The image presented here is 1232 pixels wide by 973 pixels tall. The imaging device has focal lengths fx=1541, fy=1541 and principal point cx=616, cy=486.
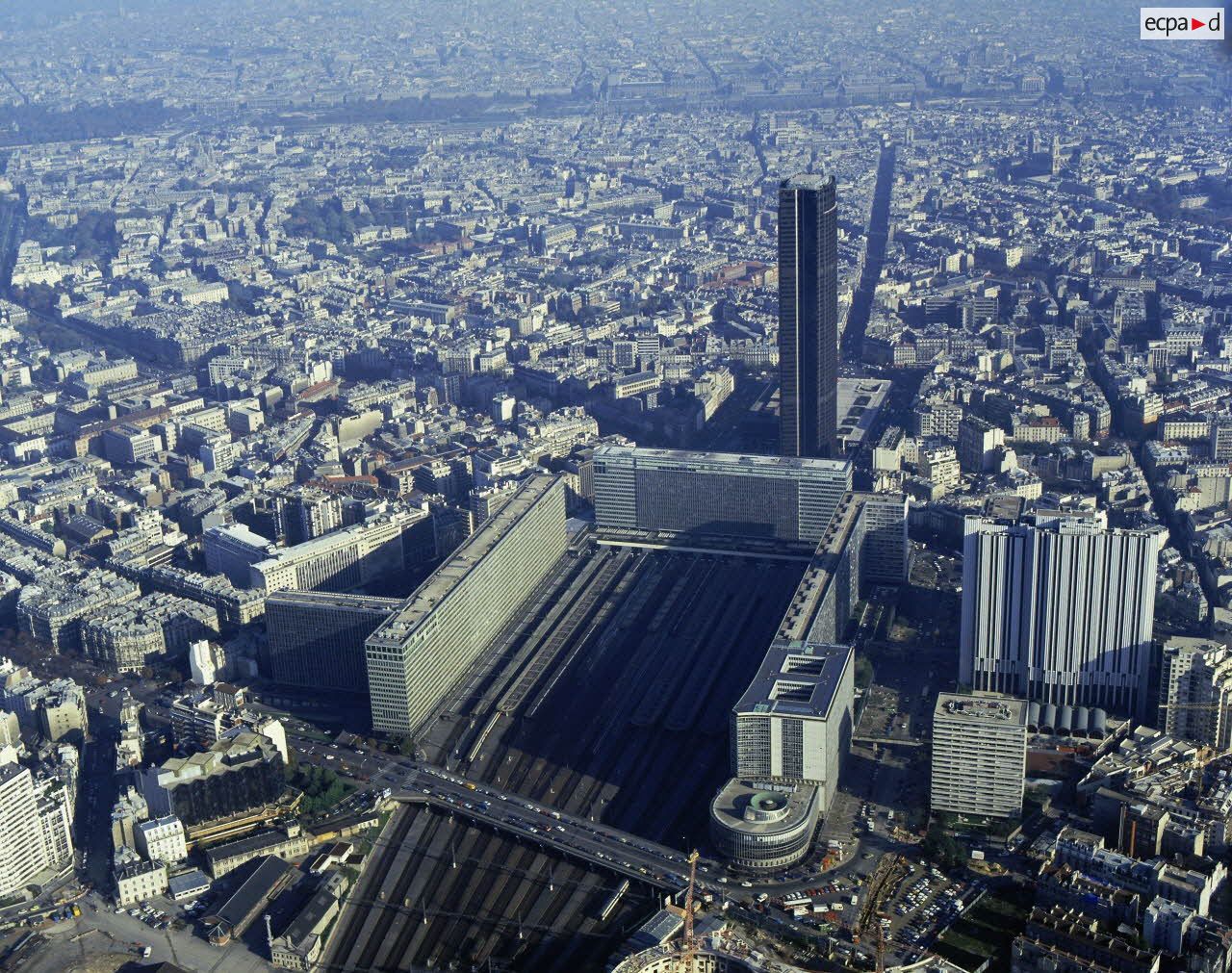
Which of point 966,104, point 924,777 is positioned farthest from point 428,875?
point 966,104

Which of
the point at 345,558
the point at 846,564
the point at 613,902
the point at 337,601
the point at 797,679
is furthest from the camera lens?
the point at 345,558

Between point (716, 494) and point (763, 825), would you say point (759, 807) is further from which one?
point (716, 494)

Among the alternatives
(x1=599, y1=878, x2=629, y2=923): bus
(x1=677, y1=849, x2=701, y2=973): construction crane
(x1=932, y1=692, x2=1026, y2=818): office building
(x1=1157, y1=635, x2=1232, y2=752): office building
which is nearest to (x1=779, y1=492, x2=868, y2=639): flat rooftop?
(x1=932, y1=692, x2=1026, y2=818): office building

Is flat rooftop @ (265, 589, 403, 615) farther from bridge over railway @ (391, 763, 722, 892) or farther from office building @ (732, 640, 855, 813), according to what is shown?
office building @ (732, 640, 855, 813)

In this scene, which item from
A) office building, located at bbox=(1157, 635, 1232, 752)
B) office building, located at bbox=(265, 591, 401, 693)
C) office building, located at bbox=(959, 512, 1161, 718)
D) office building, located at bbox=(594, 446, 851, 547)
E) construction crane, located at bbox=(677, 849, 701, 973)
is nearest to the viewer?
construction crane, located at bbox=(677, 849, 701, 973)

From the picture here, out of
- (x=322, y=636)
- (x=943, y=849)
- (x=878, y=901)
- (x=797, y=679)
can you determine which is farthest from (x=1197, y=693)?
(x=322, y=636)

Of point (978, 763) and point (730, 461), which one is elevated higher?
point (730, 461)
